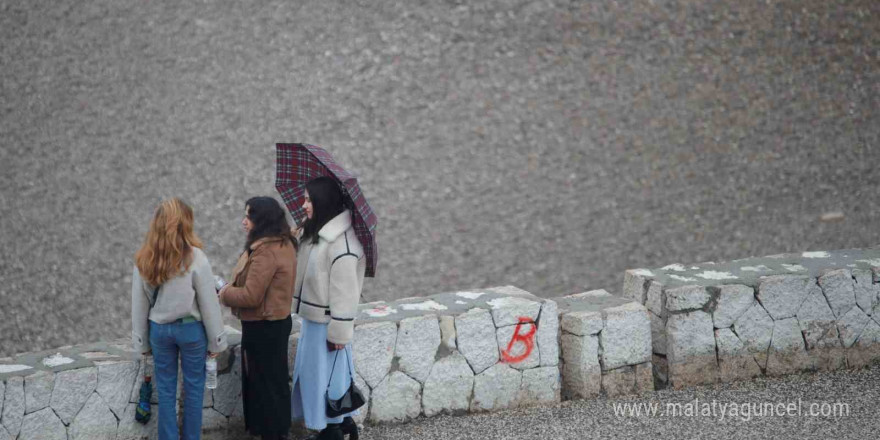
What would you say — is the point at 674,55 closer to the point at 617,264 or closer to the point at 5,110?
the point at 617,264

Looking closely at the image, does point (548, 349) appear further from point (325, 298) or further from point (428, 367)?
point (325, 298)

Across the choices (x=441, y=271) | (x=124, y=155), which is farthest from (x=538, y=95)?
(x=124, y=155)

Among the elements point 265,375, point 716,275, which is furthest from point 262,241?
point 716,275

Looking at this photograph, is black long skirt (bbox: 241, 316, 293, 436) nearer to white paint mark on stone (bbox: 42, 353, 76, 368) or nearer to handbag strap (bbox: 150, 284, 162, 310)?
handbag strap (bbox: 150, 284, 162, 310)

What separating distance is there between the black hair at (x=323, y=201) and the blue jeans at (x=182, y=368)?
1.92 ft

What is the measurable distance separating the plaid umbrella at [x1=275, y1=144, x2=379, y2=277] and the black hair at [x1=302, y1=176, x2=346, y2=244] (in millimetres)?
36

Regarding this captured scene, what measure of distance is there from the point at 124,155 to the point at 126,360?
4433 millimetres

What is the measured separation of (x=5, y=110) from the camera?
741 cm

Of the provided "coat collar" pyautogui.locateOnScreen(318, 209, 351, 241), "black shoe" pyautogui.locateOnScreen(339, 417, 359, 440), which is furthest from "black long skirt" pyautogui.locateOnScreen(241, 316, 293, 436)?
"coat collar" pyautogui.locateOnScreen(318, 209, 351, 241)

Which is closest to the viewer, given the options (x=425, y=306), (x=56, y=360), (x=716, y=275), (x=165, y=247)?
(x=165, y=247)

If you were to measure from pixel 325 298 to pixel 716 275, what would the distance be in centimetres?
223

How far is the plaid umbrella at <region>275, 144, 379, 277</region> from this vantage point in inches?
133

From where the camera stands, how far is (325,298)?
11.1 feet

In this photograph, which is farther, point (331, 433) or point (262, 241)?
point (331, 433)
